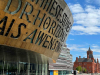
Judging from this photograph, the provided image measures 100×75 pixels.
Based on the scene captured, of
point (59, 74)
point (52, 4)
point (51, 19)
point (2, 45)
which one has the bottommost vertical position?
point (59, 74)

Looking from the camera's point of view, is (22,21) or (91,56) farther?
(91,56)

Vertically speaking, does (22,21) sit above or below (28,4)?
below

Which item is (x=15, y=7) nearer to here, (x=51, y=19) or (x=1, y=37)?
(x=1, y=37)

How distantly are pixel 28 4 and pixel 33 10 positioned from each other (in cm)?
106

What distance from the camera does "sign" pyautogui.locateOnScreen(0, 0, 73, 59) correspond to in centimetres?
1446

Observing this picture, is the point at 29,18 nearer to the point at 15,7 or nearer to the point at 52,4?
the point at 15,7

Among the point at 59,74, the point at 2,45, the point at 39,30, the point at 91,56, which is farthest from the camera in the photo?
the point at 91,56

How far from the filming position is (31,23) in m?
16.8

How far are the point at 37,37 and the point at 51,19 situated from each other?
118 inches

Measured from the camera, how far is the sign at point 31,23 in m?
14.5

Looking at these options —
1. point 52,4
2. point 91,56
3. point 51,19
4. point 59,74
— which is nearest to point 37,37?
point 51,19

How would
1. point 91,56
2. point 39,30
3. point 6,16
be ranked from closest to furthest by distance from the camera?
point 6,16 → point 39,30 → point 91,56

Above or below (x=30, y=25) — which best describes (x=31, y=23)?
above

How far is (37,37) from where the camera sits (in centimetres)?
1859
